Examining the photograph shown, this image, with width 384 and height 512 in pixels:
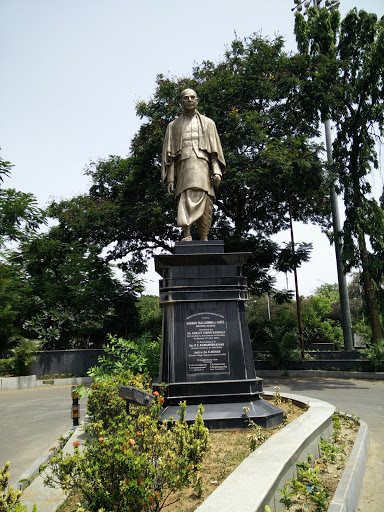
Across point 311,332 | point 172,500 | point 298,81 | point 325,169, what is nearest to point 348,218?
point 325,169

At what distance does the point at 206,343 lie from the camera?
6.53 meters

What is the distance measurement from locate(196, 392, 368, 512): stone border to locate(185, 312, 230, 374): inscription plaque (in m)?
1.48

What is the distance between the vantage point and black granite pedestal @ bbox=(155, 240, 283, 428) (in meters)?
6.12

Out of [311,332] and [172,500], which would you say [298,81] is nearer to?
[311,332]

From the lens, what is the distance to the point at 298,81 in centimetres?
1728

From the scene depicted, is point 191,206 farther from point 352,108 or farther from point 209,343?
point 352,108

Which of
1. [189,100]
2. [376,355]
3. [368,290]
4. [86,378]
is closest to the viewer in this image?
[189,100]

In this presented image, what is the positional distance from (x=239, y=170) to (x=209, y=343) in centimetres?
1152

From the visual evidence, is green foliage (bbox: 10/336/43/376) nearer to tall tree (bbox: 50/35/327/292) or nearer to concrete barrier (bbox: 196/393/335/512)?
tall tree (bbox: 50/35/327/292)

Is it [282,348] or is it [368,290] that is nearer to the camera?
[368,290]

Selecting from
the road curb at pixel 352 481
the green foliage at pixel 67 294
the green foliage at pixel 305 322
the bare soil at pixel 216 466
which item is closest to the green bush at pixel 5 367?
the green foliage at pixel 67 294

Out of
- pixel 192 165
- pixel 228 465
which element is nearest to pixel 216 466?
pixel 228 465

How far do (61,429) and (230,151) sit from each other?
495 inches

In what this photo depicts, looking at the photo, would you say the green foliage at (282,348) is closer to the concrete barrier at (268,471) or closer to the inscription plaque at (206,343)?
the inscription plaque at (206,343)
